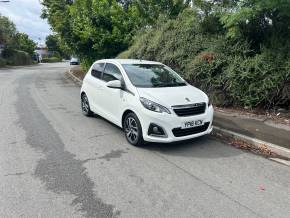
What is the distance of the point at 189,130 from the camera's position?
5.25 metres

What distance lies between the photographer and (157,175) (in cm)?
422

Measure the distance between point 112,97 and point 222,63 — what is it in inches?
153

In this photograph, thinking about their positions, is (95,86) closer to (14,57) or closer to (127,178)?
(127,178)

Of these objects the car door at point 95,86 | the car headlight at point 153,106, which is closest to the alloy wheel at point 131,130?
the car headlight at point 153,106

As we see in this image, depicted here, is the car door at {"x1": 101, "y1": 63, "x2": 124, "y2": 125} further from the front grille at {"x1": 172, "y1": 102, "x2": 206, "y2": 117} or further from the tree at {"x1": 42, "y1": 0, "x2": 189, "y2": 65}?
the tree at {"x1": 42, "y1": 0, "x2": 189, "y2": 65}

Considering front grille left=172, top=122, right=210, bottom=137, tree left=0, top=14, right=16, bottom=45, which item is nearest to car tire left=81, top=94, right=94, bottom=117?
front grille left=172, top=122, right=210, bottom=137

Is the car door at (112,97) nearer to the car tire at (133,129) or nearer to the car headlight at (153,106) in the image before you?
the car tire at (133,129)

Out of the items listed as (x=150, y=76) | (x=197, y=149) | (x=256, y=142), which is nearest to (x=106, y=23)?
(x=150, y=76)

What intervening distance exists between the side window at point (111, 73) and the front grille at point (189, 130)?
184 centimetres

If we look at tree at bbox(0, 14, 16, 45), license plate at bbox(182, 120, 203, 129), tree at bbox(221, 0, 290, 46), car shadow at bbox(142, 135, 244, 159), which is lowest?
car shadow at bbox(142, 135, 244, 159)

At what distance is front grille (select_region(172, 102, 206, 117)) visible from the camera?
5088 mm

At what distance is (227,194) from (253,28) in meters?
6.25

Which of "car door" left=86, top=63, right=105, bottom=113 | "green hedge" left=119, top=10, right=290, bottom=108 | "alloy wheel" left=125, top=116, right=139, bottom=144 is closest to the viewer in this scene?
"alloy wheel" left=125, top=116, right=139, bottom=144

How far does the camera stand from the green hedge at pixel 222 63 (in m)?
7.38
